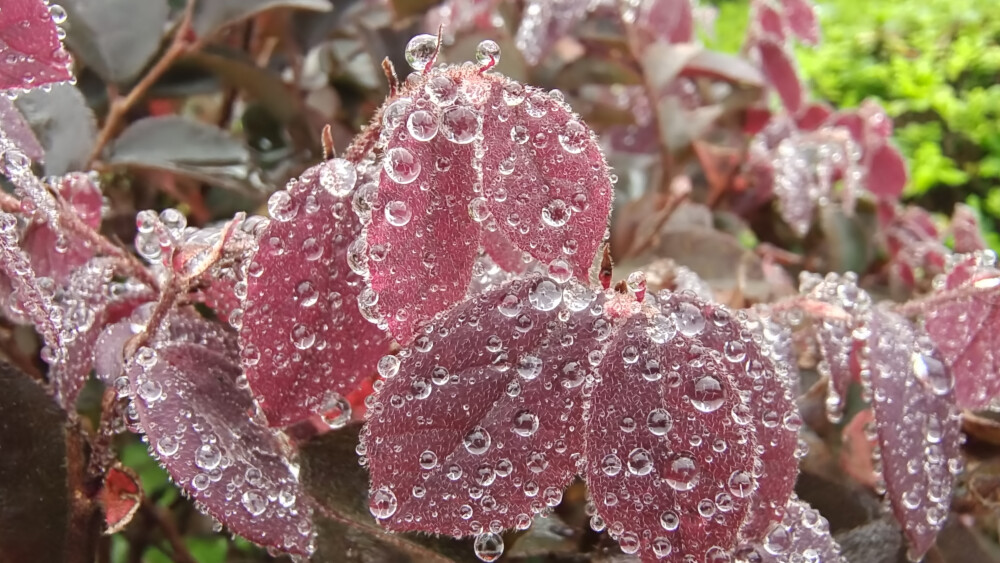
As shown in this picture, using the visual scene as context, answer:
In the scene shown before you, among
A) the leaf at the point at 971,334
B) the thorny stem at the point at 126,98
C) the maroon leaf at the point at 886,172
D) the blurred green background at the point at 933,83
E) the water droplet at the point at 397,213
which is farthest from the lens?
the blurred green background at the point at 933,83

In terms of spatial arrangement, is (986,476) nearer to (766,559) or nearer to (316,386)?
(766,559)

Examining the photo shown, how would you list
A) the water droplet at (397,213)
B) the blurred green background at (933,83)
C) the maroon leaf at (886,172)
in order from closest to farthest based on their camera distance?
the water droplet at (397,213), the maroon leaf at (886,172), the blurred green background at (933,83)

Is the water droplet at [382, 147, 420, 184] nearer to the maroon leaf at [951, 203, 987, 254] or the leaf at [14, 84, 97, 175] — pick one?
the leaf at [14, 84, 97, 175]

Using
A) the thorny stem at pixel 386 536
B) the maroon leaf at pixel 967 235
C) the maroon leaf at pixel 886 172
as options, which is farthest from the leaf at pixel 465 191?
the maroon leaf at pixel 886 172

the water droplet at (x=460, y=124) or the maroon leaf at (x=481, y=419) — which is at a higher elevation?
the water droplet at (x=460, y=124)

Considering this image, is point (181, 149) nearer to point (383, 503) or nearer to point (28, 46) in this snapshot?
point (28, 46)

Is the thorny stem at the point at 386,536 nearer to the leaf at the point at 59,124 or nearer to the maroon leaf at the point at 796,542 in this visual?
the maroon leaf at the point at 796,542

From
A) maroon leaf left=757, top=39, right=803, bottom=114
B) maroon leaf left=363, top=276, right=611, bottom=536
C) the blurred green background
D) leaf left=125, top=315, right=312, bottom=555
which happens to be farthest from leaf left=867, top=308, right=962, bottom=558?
the blurred green background
